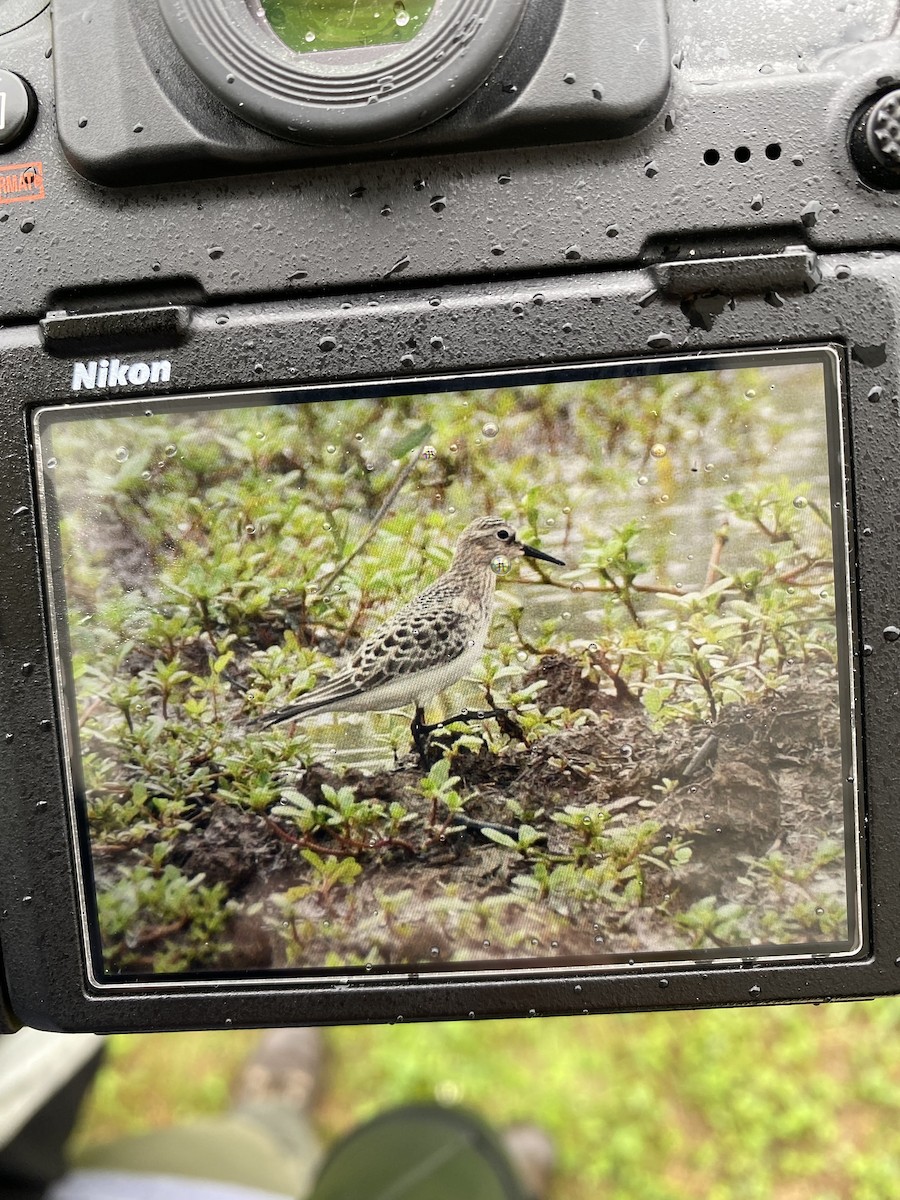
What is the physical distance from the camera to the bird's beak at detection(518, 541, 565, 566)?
1.93 feet

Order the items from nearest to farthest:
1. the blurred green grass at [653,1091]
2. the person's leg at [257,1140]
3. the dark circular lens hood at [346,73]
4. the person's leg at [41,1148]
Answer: the dark circular lens hood at [346,73]
the person's leg at [41,1148]
the person's leg at [257,1140]
the blurred green grass at [653,1091]

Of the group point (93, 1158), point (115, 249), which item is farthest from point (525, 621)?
point (93, 1158)

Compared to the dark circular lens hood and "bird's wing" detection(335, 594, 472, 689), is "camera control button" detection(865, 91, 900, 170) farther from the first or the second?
"bird's wing" detection(335, 594, 472, 689)

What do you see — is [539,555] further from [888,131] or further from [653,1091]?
[653,1091]

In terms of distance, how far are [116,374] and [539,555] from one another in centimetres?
29

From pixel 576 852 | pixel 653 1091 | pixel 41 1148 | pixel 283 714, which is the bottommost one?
pixel 653 1091

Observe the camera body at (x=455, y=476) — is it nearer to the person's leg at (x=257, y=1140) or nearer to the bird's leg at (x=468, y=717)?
the bird's leg at (x=468, y=717)

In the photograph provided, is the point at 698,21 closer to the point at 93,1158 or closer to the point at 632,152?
the point at 632,152

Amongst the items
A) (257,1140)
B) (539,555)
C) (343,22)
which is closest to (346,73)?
(343,22)

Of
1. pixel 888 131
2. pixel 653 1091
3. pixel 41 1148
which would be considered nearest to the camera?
pixel 888 131

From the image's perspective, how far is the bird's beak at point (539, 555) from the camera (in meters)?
0.59

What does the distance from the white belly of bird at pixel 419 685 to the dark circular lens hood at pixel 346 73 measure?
1.05 feet

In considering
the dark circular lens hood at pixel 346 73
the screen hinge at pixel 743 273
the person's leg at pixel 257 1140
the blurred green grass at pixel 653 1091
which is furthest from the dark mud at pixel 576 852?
the blurred green grass at pixel 653 1091

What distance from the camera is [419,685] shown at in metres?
0.60
